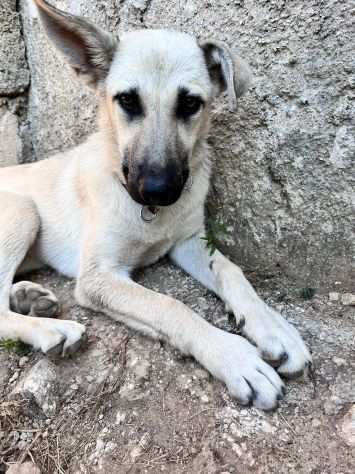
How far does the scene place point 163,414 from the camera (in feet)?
7.43

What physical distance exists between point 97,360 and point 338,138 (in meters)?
1.95

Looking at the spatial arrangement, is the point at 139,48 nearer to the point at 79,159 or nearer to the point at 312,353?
the point at 79,159

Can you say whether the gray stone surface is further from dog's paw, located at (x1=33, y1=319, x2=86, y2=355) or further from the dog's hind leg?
dog's paw, located at (x1=33, y1=319, x2=86, y2=355)

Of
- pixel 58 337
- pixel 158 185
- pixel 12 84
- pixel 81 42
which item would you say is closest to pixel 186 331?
pixel 58 337

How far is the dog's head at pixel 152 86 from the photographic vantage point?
8.25ft

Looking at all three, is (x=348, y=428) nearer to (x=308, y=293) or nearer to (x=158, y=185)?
(x=308, y=293)

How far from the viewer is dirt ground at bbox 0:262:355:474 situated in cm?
205

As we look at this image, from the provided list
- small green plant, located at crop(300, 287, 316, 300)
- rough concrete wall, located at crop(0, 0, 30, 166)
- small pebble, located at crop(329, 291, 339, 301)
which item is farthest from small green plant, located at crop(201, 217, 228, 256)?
rough concrete wall, located at crop(0, 0, 30, 166)

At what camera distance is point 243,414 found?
7.25ft

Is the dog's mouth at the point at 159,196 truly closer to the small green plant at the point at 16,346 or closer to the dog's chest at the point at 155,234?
the dog's chest at the point at 155,234

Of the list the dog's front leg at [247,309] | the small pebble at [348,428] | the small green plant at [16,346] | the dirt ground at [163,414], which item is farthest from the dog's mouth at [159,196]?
the small pebble at [348,428]

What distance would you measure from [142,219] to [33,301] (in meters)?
0.91

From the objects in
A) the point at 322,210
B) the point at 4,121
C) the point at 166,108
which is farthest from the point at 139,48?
the point at 4,121

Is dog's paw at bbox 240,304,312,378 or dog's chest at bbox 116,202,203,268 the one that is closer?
dog's paw at bbox 240,304,312,378
